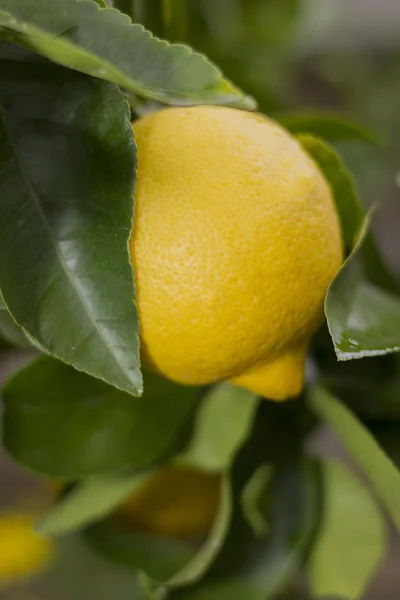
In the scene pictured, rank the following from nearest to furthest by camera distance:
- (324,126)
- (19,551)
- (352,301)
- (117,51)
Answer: (117,51), (352,301), (324,126), (19,551)

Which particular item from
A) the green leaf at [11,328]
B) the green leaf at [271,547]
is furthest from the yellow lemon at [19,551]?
the green leaf at [11,328]

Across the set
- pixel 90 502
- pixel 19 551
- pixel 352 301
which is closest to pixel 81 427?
pixel 90 502

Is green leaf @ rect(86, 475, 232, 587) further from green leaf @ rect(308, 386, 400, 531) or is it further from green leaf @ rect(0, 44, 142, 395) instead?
green leaf @ rect(0, 44, 142, 395)

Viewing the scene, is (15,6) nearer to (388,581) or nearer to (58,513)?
(58,513)

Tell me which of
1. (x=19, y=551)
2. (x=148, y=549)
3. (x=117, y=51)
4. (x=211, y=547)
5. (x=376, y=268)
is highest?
(x=117, y=51)

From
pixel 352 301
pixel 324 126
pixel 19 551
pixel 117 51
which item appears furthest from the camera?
pixel 19 551

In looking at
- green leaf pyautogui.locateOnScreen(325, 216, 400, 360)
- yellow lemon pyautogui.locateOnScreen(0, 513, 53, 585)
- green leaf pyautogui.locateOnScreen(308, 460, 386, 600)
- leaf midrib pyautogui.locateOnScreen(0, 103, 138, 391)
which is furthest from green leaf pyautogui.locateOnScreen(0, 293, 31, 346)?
yellow lemon pyautogui.locateOnScreen(0, 513, 53, 585)

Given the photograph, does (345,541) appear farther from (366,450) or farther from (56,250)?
(56,250)
